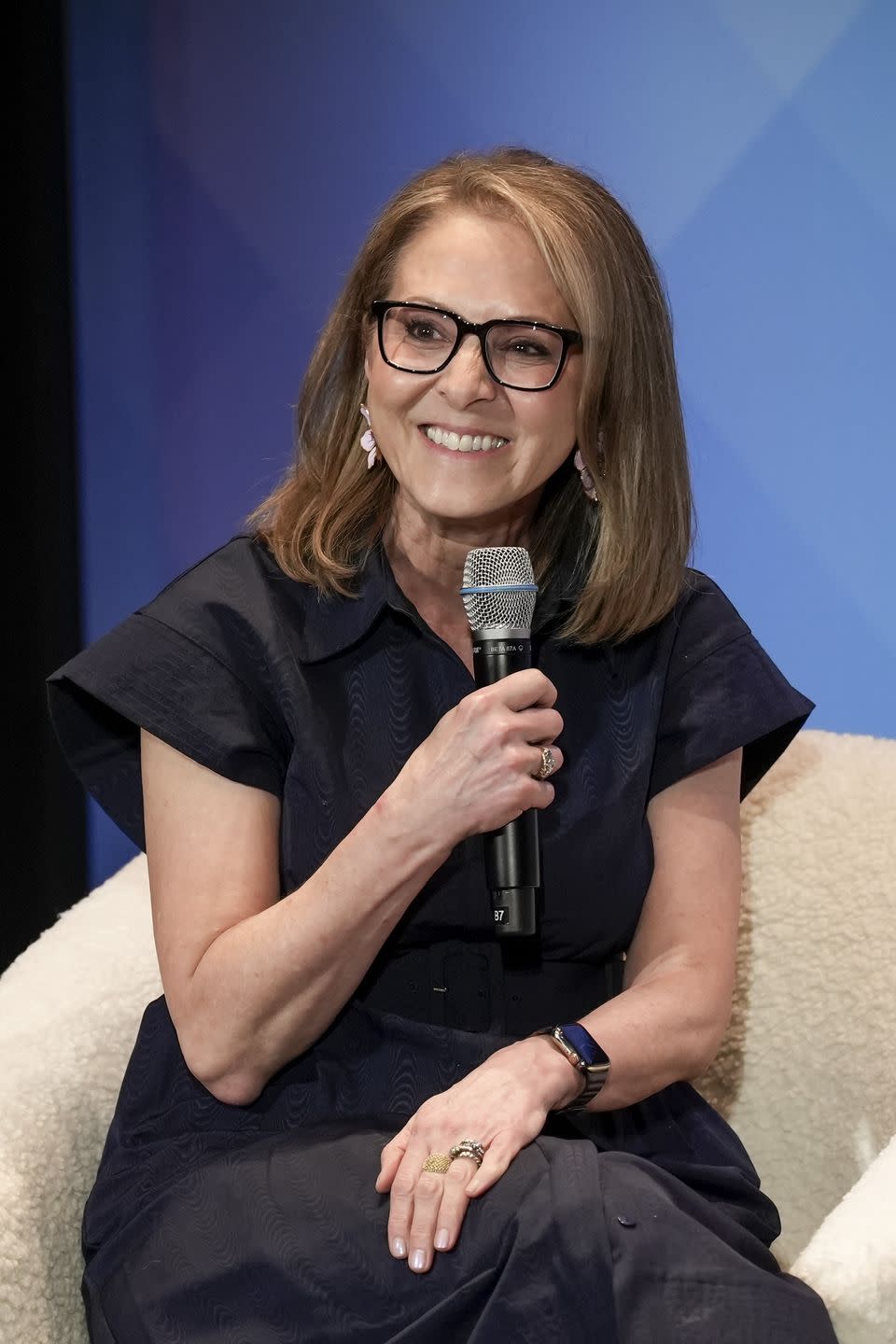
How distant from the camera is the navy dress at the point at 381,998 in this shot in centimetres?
122

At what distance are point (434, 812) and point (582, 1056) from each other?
258 millimetres

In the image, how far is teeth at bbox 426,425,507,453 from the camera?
1543 millimetres

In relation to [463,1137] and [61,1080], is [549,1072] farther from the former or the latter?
[61,1080]

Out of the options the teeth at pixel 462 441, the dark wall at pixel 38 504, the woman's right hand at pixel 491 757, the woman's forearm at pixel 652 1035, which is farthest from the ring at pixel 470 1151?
the dark wall at pixel 38 504

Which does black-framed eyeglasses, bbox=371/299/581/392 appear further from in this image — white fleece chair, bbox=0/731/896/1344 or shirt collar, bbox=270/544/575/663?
white fleece chair, bbox=0/731/896/1344

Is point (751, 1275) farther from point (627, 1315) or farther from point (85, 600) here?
point (85, 600)

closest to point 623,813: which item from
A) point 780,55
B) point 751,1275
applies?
point 751,1275

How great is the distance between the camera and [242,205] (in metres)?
2.81

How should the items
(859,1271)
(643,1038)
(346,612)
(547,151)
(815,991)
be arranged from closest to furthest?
(859,1271)
(643,1038)
(346,612)
(815,991)
(547,151)

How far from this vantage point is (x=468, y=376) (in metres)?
1.52

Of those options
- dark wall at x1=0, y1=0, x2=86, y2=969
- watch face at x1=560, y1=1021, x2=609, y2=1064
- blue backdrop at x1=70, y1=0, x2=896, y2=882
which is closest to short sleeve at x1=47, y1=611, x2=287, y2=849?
watch face at x1=560, y1=1021, x2=609, y2=1064

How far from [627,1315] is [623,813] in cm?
54

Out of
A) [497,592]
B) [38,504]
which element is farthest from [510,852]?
[38,504]

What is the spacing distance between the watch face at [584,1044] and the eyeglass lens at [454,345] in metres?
0.59
